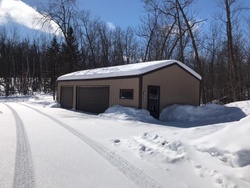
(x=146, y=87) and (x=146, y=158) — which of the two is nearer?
(x=146, y=158)

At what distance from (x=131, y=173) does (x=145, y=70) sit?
11094 millimetres

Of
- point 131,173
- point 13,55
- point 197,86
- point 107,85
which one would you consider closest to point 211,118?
point 197,86

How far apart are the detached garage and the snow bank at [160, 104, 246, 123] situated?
28.5 inches

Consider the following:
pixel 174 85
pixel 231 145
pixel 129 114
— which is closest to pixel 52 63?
pixel 174 85

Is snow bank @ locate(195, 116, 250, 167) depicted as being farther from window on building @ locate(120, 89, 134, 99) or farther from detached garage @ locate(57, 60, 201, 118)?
window on building @ locate(120, 89, 134, 99)

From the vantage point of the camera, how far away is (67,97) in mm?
25562

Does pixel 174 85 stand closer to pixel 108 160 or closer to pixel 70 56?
pixel 108 160

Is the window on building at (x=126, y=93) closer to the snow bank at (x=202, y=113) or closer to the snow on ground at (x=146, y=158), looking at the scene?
the snow bank at (x=202, y=113)

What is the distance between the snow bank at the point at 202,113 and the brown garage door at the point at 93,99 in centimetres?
445

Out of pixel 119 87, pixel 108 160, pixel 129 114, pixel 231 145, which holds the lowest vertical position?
pixel 108 160

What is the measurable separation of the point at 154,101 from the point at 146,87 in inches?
46.9

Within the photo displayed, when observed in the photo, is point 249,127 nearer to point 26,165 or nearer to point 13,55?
point 26,165

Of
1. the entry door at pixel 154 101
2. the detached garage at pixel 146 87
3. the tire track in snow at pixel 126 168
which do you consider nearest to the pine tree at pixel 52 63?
the detached garage at pixel 146 87

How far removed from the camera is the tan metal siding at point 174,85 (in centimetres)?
1639
